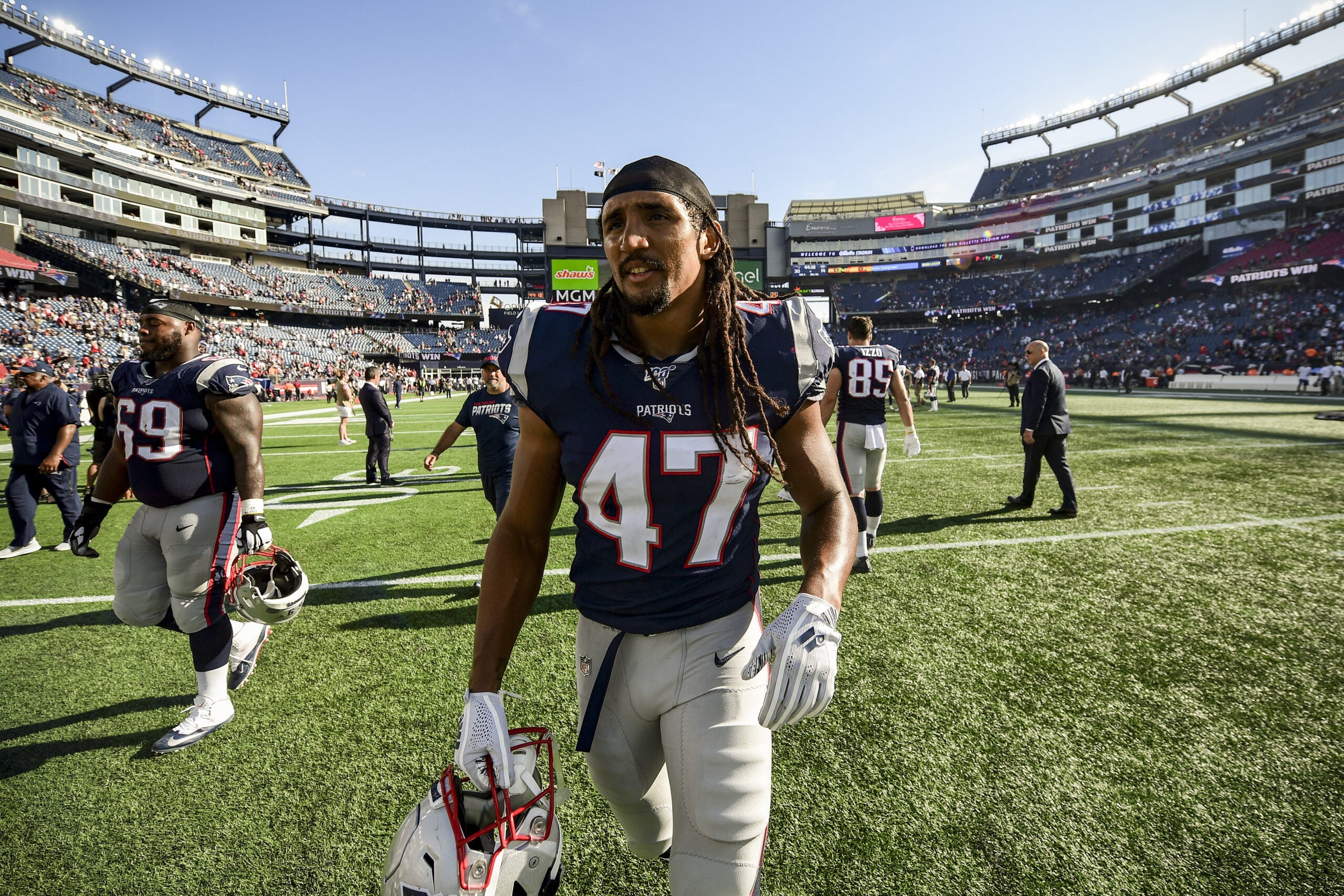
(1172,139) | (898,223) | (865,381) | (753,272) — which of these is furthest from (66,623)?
(1172,139)

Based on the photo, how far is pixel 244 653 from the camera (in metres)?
3.79

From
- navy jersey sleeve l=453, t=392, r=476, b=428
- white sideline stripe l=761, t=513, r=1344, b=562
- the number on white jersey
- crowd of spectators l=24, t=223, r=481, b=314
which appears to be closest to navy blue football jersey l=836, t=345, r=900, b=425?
the number on white jersey

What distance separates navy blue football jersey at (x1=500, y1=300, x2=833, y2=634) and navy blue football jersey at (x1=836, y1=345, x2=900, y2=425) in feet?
14.1

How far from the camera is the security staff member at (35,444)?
6730mm

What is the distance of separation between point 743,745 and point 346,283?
73131mm

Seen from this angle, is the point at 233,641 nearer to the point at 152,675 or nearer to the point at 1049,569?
the point at 152,675

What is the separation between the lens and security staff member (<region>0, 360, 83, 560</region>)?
6.73 m

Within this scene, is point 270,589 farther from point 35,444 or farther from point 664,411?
point 35,444

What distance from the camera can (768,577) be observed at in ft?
18.4

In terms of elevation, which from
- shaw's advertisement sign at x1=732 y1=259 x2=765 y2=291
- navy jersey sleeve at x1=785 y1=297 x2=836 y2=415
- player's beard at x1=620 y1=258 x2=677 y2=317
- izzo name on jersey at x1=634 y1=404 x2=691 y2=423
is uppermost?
shaw's advertisement sign at x1=732 y1=259 x2=765 y2=291

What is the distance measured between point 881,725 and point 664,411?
2438mm

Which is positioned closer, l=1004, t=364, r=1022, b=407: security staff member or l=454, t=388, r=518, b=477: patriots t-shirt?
l=454, t=388, r=518, b=477: patriots t-shirt

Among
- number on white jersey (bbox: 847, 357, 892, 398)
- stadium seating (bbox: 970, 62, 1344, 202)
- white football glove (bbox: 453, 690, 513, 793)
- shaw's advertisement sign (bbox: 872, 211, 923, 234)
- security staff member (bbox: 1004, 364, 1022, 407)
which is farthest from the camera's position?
shaw's advertisement sign (bbox: 872, 211, 923, 234)

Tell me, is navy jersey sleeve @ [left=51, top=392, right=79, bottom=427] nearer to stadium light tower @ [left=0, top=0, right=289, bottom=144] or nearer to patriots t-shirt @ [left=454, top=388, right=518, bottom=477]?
patriots t-shirt @ [left=454, top=388, right=518, bottom=477]
